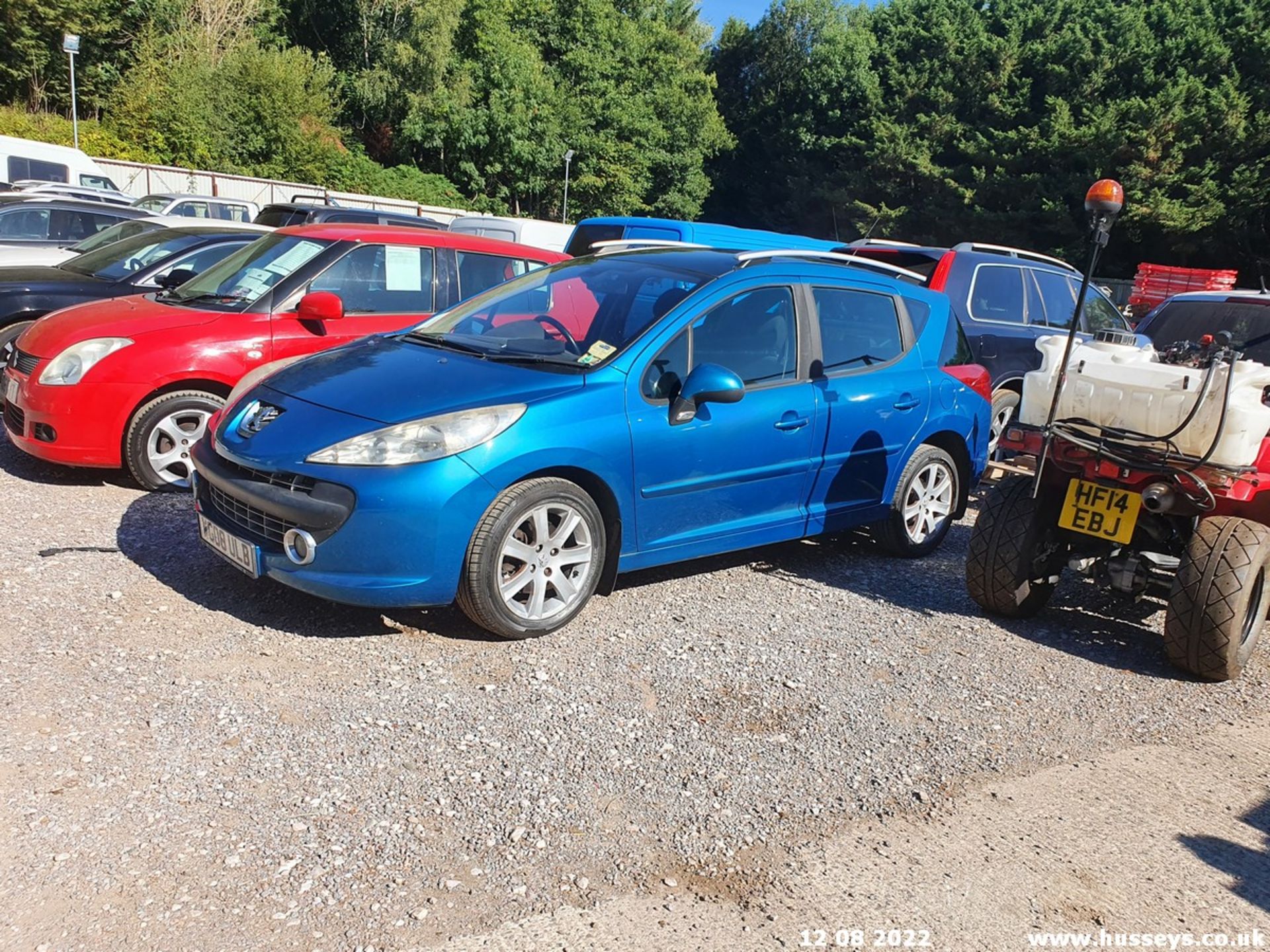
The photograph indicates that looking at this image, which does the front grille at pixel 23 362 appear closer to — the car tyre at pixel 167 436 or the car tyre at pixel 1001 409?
the car tyre at pixel 167 436

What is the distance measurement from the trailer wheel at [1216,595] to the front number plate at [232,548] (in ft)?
13.6

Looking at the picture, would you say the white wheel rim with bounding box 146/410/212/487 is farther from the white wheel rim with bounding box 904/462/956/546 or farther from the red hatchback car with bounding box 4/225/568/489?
the white wheel rim with bounding box 904/462/956/546

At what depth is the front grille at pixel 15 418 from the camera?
5977mm

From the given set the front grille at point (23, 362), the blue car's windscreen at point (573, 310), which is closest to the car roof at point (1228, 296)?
the blue car's windscreen at point (573, 310)

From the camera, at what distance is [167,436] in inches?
241

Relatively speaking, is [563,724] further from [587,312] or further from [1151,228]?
[1151,228]

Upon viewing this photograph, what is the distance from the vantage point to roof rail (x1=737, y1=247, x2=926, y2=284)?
18.0ft

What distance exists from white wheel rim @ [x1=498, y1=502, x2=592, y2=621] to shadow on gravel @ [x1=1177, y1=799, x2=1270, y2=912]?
2550mm

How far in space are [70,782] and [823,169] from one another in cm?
5750

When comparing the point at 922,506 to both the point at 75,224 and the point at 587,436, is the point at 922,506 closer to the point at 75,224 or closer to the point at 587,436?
the point at 587,436

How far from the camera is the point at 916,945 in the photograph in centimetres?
272

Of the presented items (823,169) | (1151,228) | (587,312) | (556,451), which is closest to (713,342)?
(587,312)

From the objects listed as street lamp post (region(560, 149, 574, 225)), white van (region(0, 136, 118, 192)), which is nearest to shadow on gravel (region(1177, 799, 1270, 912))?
white van (region(0, 136, 118, 192))

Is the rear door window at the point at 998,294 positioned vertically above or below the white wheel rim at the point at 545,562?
above
